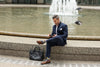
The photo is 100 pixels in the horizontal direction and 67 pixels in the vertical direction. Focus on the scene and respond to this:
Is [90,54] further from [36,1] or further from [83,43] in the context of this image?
Result: [36,1]

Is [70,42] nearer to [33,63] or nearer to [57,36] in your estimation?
[57,36]

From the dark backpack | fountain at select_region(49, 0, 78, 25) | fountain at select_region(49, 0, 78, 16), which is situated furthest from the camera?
fountain at select_region(49, 0, 78, 16)

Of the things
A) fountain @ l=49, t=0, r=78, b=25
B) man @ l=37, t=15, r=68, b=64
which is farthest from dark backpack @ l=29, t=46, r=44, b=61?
fountain @ l=49, t=0, r=78, b=25

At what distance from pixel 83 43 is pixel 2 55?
2919 mm

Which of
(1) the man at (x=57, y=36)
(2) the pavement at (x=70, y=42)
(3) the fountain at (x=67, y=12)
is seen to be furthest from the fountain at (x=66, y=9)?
(1) the man at (x=57, y=36)

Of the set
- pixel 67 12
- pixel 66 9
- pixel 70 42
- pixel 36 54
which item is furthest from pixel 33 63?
pixel 66 9

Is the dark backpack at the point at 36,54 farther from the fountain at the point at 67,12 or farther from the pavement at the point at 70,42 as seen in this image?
the fountain at the point at 67,12

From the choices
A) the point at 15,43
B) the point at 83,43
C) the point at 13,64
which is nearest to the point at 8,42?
the point at 15,43

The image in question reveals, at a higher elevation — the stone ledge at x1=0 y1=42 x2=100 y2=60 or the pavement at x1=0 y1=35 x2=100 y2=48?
the pavement at x1=0 y1=35 x2=100 y2=48

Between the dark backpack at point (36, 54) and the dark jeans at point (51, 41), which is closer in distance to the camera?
the dark jeans at point (51, 41)

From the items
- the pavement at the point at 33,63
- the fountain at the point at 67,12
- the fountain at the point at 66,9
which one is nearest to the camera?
the pavement at the point at 33,63

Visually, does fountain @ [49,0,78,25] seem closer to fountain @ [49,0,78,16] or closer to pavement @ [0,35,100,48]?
fountain @ [49,0,78,16]

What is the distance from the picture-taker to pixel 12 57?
7.35 metres

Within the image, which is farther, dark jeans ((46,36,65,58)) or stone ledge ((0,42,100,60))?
stone ledge ((0,42,100,60))
